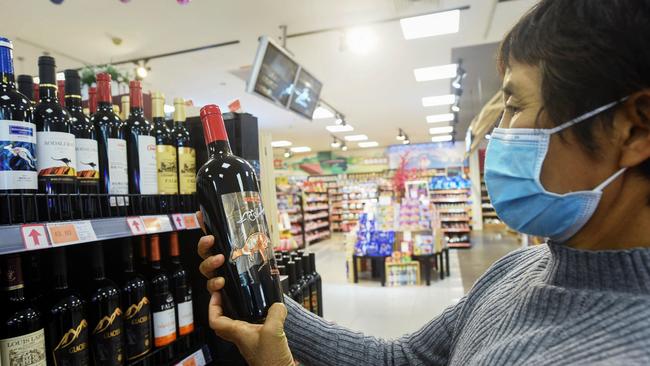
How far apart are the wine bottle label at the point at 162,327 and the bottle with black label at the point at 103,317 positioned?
13 centimetres

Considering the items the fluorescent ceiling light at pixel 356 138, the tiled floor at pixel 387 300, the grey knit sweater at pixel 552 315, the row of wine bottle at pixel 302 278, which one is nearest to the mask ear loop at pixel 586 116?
the grey knit sweater at pixel 552 315

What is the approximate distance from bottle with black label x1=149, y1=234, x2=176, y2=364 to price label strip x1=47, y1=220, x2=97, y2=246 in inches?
12.3

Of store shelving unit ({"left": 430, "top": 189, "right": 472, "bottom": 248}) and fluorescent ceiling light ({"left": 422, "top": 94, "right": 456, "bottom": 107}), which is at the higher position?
fluorescent ceiling light ({"left": 422, "top": 94, "right": 456, "bottom": 107})

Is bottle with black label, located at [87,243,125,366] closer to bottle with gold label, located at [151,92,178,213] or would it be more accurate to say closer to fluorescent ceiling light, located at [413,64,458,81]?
bottle with gold label, located at [151,92,178,213]

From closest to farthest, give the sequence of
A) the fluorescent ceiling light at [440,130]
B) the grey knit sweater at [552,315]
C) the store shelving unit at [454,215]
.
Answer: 1. the grey knit sweater at [552,315]
2. the store shelving unit at [454,215]
3. the fluorescent ceiling light at [440,130]

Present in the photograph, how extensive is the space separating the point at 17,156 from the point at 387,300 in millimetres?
5656

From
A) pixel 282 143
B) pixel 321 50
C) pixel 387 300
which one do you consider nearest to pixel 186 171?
pixel 321 50

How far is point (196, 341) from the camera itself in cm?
153

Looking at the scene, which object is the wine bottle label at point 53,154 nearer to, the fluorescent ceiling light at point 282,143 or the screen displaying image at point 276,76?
the screen displaying image at point 276,76

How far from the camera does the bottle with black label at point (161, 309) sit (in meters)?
1.32

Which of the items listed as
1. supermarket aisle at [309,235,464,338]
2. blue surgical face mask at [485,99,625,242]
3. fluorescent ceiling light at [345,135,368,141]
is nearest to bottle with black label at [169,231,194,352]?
blue surgical face mask at [485,99,625,242]

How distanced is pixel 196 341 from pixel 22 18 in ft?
14.2

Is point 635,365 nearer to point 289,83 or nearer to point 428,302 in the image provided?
point 289,83

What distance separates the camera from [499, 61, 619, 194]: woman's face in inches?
28.8
